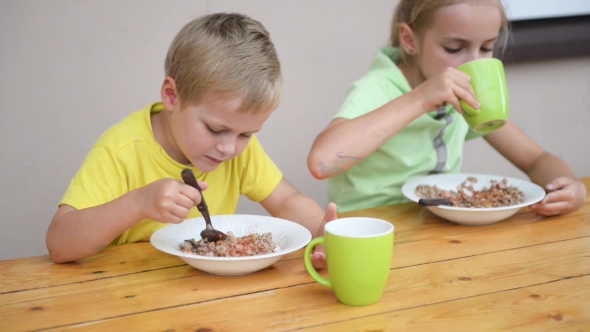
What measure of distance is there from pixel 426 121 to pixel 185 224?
74cm

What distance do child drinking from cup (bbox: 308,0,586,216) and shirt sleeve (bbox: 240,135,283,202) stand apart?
10 centimetres

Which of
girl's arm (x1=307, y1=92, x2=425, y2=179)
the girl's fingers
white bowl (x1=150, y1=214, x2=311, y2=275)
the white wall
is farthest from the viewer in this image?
the white wall

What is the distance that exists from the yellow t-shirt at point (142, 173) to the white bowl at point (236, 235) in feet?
0.56

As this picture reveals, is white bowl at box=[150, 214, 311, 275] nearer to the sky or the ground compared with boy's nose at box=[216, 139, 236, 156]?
nearer to the ground

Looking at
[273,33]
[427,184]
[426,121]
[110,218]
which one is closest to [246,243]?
[110,218]

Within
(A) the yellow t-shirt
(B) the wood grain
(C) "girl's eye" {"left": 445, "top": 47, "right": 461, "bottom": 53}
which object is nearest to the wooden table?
(B) the wood grain

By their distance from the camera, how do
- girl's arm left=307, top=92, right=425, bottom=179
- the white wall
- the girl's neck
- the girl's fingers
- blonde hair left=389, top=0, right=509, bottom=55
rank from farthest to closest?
the white wall, the girl's neck, blonde hair left=389, top=0, right=509, bottom=55, girl's arm left=307, top=92, right=425, bottom=179, the girl's fingers

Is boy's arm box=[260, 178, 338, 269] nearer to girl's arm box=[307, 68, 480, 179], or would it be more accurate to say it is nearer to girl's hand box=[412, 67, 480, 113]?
girl's arm box=[307, 68, 480, 179]

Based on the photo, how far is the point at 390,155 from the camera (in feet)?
5.20

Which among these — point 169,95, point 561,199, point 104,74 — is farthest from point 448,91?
point 104,74

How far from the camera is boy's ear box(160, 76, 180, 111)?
1.20 metres

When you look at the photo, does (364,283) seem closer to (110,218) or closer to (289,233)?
(289,233)

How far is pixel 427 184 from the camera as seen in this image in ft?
4.57

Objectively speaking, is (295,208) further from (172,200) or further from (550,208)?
(550,208)
